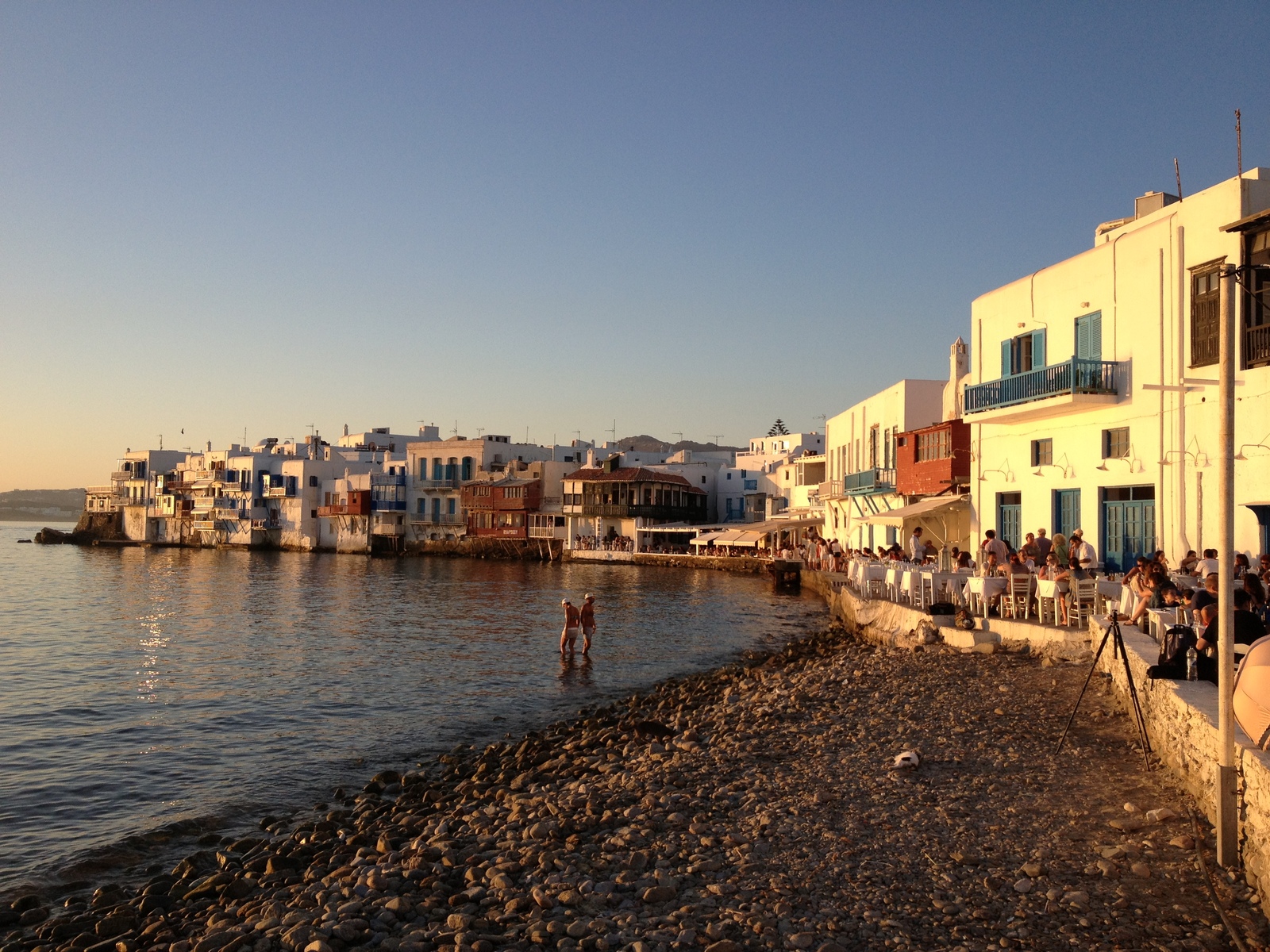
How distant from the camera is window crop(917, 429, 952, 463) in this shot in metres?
26.7

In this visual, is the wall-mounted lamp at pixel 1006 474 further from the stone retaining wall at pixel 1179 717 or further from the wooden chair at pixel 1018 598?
the stone retaining wall at pixel 1179 717

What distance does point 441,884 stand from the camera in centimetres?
716

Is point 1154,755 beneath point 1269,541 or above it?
beneath

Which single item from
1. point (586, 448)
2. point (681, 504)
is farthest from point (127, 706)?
point (586, 448)

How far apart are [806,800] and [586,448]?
8108 centimetres

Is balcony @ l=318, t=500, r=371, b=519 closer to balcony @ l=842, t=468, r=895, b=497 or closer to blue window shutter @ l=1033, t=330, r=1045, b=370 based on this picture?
balcony @ l=842, t=468, r=895, b=497

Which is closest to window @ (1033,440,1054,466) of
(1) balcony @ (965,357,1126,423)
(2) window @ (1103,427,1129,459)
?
(1) balcony @ (965,357,1126,423)

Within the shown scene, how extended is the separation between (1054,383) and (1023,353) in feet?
9.43

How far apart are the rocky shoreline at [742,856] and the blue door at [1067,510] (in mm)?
7798

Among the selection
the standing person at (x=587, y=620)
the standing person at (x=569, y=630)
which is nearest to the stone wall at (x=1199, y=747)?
the standing person at (x=587, y=620)

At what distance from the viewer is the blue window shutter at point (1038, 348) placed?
20172mm

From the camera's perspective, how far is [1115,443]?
17.9 m

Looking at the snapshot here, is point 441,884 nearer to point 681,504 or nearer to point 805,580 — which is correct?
point 805,580

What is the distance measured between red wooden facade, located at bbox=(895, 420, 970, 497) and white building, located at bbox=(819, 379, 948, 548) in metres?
1.99
